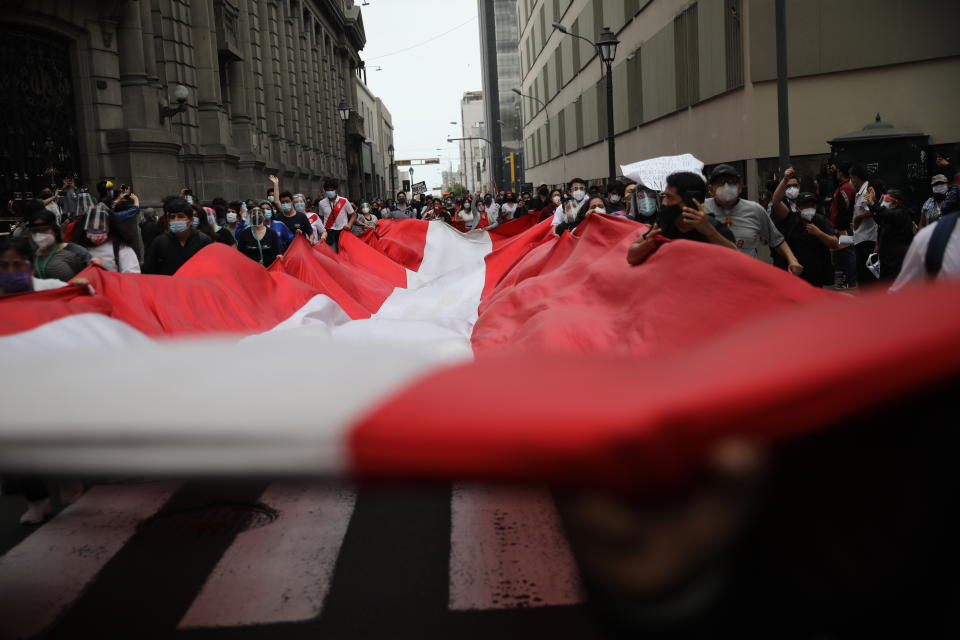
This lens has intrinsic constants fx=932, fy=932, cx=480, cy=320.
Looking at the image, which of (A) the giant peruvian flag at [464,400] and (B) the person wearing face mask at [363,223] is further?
(B) the person wearing face mask at [363,223]

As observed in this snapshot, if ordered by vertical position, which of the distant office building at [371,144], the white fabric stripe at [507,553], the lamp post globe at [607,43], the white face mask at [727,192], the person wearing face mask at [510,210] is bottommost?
the white fabric stripe at [507,553]

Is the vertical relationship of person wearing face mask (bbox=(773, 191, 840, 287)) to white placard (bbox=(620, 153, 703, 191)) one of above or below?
below

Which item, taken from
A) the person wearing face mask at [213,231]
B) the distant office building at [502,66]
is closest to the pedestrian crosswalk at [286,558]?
the person wearing face mask at [213,231]

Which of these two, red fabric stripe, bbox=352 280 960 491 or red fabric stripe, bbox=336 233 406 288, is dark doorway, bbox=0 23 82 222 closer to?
red fabric stripe, bbox=336 233 406 288

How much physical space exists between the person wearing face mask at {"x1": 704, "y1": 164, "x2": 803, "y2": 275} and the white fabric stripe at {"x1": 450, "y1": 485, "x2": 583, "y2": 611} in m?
2.98

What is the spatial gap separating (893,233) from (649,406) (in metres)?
8.69

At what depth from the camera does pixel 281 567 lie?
17.1 ft

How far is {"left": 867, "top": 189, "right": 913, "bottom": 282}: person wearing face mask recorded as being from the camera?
31.2 ft

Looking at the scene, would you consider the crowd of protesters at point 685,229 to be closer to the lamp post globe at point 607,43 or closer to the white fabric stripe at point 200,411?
the white fabric stripe at point 200,411

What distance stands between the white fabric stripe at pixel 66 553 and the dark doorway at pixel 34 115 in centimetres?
1281

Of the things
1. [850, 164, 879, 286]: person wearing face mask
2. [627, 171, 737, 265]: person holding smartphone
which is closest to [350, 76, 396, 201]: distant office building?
[850, 164, 879, 286]: person wearing face mask

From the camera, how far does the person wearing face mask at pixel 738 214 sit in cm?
780

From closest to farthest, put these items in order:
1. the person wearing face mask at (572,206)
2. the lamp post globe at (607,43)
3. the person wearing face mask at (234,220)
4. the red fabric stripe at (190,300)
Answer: the red fabric stripe at (190,300), the person wearing face mask at (572,206), the person wearing face mask at (234,220), the lamp post globe at (607,43)

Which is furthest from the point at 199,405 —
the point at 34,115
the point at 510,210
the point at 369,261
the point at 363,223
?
the point at 510,210
